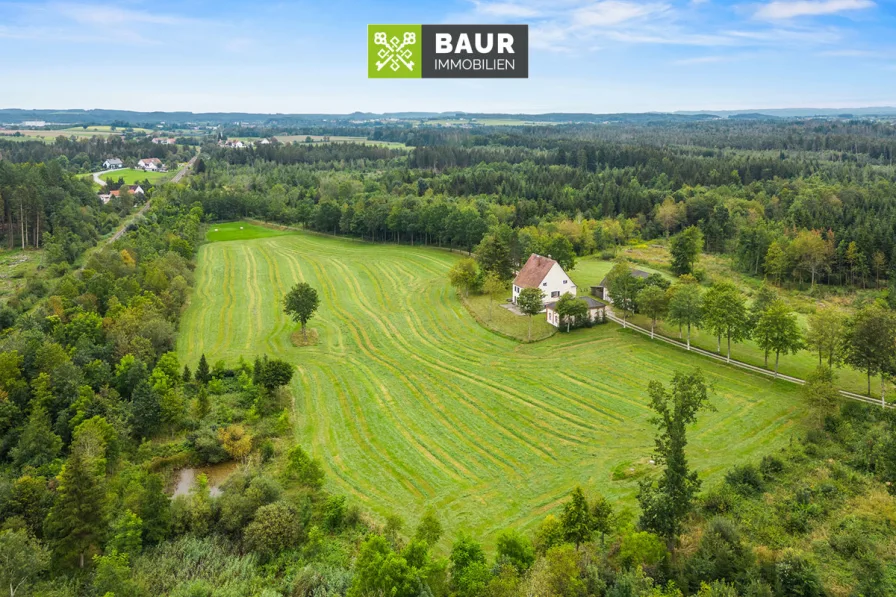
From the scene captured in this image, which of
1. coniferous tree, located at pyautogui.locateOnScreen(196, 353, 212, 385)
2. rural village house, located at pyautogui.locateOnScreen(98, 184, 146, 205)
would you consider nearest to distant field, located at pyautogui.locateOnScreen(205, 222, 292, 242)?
rural village house, located at pyautogui.locateOnScreen(98, 184, 146, 205)

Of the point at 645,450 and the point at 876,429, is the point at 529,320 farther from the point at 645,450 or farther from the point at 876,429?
the point at 876,429

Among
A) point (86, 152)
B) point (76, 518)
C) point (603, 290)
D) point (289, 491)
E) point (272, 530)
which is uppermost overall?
point (86, 152)

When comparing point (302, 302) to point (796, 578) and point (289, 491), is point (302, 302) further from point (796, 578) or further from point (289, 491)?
point (796, 578)

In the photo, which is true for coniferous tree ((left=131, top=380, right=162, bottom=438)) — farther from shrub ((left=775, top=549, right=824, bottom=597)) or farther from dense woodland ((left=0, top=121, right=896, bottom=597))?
shrub ((left=775, top=549, right=824, bottom=597))

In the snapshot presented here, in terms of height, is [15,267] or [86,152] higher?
[86,152]

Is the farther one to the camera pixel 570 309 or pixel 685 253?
pixel 685 253

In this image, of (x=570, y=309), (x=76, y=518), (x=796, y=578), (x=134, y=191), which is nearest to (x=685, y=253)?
(x=570, y=309)

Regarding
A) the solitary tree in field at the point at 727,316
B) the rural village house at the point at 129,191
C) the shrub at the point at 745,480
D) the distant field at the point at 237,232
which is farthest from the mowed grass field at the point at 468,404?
the rural village house at the point at 129,191

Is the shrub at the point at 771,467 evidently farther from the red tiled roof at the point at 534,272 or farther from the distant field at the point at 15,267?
the distant field at the point at 15,267
